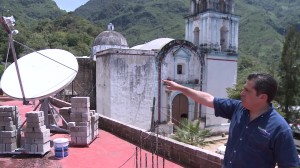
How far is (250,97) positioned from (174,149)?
4.54 m

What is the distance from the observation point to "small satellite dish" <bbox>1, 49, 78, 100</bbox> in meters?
7.85

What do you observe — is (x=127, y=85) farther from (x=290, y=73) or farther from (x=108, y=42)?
(x=290, y=73)

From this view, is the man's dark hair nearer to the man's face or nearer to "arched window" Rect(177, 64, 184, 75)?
the man's face

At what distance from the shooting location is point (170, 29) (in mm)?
63156

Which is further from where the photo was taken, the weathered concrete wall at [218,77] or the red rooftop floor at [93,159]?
the weathered concrete wall at [218,77]

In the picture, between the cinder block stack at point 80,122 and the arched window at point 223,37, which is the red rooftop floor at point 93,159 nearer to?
the cinder block stack at point 80,122

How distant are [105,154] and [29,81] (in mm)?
3078

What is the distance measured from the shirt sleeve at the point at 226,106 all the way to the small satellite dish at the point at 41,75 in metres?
5.74

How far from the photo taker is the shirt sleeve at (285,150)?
82.7 inches

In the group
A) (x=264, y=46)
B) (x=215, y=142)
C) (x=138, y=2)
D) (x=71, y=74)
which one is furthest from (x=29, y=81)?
(x=138, y=2)

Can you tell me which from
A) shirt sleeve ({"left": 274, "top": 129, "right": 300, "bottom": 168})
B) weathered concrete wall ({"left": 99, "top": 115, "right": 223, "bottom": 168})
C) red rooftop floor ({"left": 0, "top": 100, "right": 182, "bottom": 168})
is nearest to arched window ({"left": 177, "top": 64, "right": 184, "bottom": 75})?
weathered concrete wall ({"left": 99, "top": 115, "right": 223, "bottom": 168})

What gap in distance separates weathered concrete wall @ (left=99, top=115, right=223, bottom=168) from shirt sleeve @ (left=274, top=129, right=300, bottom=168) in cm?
323

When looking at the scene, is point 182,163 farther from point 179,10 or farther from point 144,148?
point 179,10

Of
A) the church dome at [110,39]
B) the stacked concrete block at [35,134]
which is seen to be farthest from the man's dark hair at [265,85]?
the church dome at [110,39]
